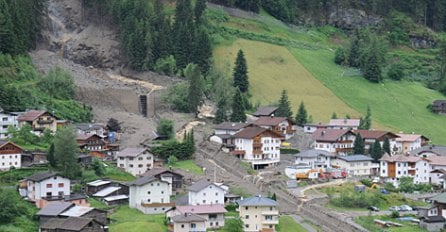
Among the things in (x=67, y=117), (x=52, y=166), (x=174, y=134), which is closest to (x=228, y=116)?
(x=174, y=134)

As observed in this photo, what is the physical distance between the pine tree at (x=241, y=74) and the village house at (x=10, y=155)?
30.2 m

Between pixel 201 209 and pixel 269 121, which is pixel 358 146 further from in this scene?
pixel 201 209

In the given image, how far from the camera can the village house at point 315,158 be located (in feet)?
216

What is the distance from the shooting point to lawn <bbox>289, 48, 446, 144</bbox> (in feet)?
281

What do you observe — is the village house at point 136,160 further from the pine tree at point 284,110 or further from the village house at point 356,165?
the pine tree at point 284,110

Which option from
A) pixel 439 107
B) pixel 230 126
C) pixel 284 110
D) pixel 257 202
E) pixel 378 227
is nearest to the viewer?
pixel 257 202

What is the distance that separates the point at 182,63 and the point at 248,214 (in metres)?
34.6

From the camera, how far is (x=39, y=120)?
6456cm

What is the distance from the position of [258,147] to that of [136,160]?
9457mm

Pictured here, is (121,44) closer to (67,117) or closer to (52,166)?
(67,117)

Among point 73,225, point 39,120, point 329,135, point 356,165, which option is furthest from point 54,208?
point 329,135

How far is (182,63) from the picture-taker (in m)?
85.8

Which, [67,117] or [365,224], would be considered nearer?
[365,224]

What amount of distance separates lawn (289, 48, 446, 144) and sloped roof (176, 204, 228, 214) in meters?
33.2
